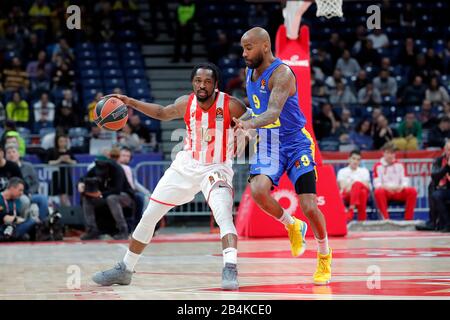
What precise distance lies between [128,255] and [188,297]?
1.18 metres

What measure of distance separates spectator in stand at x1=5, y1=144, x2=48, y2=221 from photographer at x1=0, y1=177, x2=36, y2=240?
0.25 m

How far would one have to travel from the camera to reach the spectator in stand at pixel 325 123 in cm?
1838

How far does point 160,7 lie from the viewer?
22938mm

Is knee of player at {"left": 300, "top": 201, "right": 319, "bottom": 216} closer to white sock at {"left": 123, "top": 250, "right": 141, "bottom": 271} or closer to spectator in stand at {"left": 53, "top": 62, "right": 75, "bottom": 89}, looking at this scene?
white sock at {"left": 123, "top": 250, "right": 141, "bottom": 271}

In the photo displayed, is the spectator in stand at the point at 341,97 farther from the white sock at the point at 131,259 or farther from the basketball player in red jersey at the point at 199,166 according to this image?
the white sock at the point at 131,259

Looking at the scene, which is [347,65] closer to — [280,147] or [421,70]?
[421,70]

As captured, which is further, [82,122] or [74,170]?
[82,122]

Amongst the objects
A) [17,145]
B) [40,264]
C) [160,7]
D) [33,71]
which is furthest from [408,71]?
[40,264]

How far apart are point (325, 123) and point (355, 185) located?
141 inches

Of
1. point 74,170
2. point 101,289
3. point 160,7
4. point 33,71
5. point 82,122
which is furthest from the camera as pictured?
point 160,7

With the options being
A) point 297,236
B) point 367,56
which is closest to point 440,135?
point 367,56

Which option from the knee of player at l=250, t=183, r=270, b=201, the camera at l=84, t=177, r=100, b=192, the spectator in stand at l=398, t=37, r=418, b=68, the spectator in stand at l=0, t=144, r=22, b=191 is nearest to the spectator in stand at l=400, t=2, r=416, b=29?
the spectator in stand at l=398, t=37, r=418, b=68

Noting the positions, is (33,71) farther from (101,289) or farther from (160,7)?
(101,289)

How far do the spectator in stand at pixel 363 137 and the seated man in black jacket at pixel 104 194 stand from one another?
5773mm
